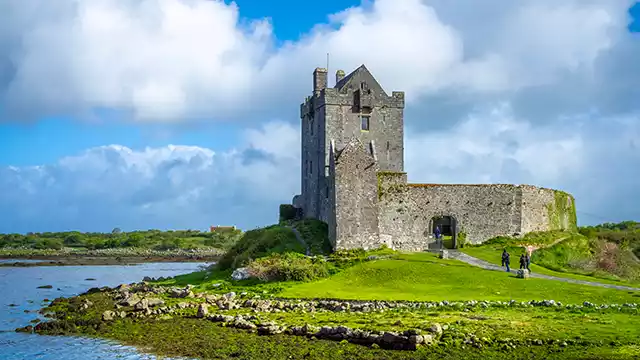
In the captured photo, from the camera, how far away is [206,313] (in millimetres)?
33188

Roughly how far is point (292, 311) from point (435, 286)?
28.1 ft

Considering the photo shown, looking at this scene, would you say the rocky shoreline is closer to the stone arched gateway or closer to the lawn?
the lawn

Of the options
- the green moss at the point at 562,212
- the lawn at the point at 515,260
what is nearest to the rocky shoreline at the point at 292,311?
the lawn at the point at 515,260

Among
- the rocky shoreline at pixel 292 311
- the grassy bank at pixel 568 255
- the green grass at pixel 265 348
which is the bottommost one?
the green grass at pixel 265 348

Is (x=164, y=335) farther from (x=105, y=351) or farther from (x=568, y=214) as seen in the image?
(x=568, y=214)

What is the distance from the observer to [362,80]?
54.6 meters

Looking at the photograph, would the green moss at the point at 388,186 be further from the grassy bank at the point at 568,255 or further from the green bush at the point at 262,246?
the green bush at the point at 262,246

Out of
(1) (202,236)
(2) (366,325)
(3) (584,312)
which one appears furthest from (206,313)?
(1) (202,236)

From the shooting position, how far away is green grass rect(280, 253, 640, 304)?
34312 millimetres

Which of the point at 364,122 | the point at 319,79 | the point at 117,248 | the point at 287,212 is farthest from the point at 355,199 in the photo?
the point at 117,248

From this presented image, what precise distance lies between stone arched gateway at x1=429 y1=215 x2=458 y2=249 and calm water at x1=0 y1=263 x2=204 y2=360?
25186 millimetres

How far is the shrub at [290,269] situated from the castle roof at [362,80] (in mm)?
16382

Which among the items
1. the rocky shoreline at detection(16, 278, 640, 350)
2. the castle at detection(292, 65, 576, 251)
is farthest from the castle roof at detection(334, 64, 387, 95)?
the rocky shoreline at detection(16, 278, 640, 350)

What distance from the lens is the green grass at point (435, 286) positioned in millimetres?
34312
